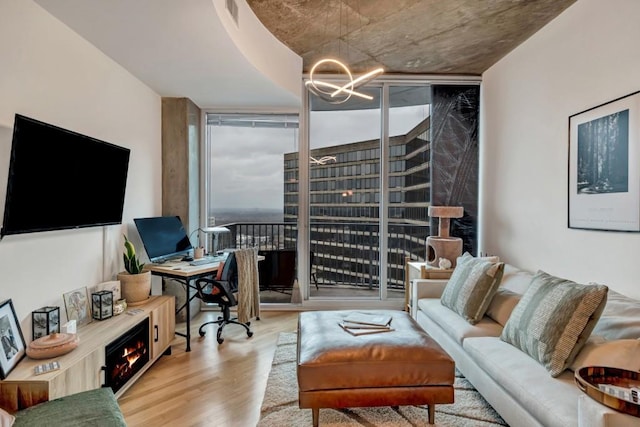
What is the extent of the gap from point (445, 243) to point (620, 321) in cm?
193

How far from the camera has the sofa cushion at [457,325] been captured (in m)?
2.49

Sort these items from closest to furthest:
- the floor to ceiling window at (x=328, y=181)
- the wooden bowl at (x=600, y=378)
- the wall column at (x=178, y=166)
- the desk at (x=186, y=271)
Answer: the wooden bowl at (x=600, y=378) < the desk at (x=186, y=271) < the wall column at (x=178, y=166) < the floor to ceiling window at (x=328, y=181)

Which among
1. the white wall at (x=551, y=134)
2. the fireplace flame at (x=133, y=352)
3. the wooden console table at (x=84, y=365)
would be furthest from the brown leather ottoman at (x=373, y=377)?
the white wall at (x=551, y=134)

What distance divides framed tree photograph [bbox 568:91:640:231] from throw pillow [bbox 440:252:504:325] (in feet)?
2.58

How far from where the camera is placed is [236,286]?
3.55 meters

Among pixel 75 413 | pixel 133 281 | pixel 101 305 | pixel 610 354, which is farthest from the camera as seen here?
pixel 133 281

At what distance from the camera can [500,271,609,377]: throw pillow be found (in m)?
1.79

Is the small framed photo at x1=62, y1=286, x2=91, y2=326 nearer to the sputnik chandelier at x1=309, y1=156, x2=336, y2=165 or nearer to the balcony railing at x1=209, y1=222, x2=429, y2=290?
the balcony railing at x1=209, y1=222, x2=429, y2=290

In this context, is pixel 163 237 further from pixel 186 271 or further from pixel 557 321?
pixel 557 321

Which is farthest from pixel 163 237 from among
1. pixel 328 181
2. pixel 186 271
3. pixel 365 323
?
pixel 365 323

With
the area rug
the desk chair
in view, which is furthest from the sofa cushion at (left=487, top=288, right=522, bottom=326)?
the desk chair

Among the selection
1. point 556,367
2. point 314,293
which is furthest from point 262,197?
point 556,367

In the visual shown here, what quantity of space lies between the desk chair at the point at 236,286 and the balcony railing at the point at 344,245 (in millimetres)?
1103

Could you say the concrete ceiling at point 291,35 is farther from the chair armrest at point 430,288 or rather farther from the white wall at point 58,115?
the chair armrest at point 430,288
